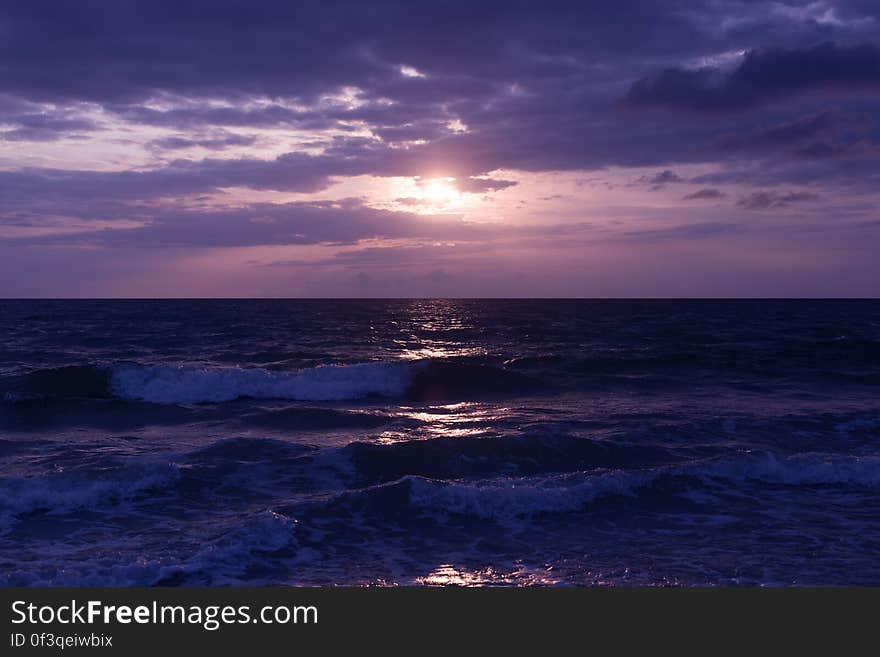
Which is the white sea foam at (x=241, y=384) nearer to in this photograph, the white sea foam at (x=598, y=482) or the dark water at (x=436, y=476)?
the dark water at (x=436, y=476)

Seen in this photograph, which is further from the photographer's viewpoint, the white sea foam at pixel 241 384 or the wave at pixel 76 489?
the white sea foam at pixel 241 384

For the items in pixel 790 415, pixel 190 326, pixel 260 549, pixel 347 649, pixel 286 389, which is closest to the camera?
pixel 347 649

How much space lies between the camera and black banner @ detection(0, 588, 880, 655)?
6504mm

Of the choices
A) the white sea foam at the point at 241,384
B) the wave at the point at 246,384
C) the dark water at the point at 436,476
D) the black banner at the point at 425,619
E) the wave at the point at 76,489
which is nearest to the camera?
the black banner at the point at 425,619

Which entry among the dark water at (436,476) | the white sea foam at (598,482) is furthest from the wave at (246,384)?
the white sea foam at (598,482)

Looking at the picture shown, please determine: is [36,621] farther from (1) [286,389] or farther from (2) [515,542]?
(1) [286,389]

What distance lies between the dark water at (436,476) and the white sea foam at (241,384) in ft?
0.31

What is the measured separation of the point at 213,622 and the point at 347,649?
137 centimetres

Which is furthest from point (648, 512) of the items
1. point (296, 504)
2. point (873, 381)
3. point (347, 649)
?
point (873, 381)

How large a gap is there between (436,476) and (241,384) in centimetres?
1373

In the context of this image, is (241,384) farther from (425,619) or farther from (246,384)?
(425,619)

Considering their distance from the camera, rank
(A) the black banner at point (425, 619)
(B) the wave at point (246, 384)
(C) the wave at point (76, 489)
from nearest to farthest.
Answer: (A) the black banner at point (425, 619)
(C) the wave at point (76, 489)
(B) the wave at point (246, 384)

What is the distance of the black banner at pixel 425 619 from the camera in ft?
21.3

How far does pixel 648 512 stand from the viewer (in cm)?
1133
